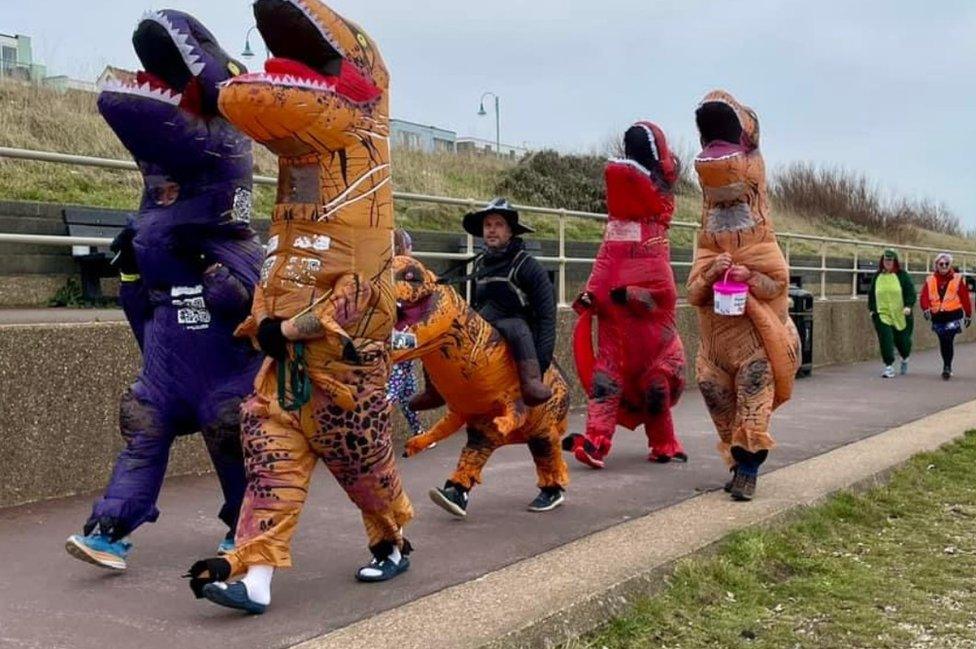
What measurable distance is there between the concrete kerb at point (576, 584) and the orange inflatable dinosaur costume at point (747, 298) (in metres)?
0.44

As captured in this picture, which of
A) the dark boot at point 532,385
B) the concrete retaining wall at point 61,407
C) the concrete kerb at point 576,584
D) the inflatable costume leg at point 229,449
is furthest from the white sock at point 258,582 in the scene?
the concrete retaining wall at point 61,407

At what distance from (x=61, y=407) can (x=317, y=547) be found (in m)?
2.05

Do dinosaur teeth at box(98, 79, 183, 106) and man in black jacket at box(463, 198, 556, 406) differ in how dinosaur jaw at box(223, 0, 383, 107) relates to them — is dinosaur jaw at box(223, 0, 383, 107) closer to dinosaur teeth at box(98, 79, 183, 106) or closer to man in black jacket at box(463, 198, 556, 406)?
dinosaur teeth at box(98, 79, 183, 106)

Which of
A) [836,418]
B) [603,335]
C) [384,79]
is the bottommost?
[836,418]

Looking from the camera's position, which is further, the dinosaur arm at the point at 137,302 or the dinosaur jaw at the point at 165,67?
the dinosaur arm at the point at 137,302

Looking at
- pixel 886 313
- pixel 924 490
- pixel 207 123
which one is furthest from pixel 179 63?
pixel 886 313

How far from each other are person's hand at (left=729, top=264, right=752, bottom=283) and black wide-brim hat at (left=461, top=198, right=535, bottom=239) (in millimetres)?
1277

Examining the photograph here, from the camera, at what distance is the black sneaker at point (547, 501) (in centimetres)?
661

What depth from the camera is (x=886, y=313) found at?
15.5 metres

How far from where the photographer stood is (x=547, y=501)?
6637mm

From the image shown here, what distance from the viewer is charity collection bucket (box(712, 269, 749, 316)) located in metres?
6.73

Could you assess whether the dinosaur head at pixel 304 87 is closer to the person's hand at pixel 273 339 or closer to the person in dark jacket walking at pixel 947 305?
the person's hand at pixel 273 339

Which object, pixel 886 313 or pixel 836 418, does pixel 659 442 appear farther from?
pixel 886 313

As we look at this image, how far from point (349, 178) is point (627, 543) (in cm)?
227
